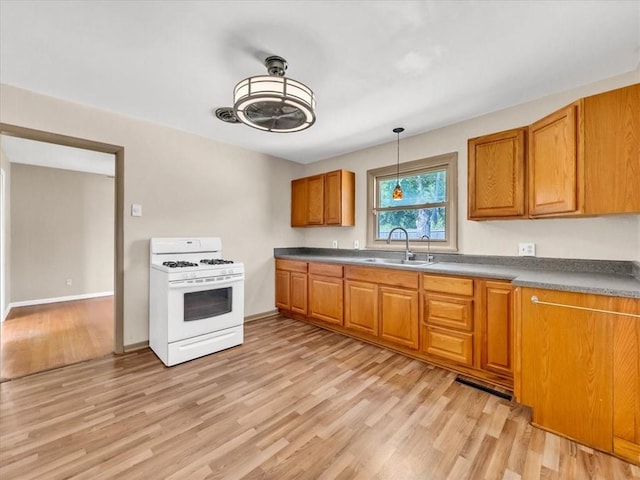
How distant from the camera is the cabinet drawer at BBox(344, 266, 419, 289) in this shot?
270 centimetres

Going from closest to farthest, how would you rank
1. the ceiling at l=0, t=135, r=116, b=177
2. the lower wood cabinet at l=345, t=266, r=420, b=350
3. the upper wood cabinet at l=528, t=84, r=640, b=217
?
the upper wood cabinet at l=528, t=84, r=640, b=217, the lower wood cabinet at l=345, t=266, r=420, b=350, the ceiling at l=0, t=135, r=116, b=177

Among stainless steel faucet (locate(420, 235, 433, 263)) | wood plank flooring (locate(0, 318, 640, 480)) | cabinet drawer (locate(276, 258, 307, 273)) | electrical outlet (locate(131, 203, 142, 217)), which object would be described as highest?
electrical outlet (locate(131, 203, 142, 217))

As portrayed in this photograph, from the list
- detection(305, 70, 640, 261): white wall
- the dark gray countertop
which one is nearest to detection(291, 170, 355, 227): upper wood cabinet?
detection(305, 70, 640, 261): white wall

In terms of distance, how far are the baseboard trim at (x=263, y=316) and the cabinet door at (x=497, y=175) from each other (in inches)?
118

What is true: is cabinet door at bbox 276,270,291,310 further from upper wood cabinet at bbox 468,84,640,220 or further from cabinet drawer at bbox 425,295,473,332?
upper wood cabinet at bbox 468,84,640,220

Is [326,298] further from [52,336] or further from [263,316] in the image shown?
[52,336]

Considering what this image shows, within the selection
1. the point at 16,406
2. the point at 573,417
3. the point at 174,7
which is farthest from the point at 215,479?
the point at 174,7

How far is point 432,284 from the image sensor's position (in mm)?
2537

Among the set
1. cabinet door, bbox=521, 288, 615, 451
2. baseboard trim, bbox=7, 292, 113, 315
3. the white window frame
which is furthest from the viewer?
baseboard trim, bbox=7, 292, 113, 315

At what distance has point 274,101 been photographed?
5.68ft

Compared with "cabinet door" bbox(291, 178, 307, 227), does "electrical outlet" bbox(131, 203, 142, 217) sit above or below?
below

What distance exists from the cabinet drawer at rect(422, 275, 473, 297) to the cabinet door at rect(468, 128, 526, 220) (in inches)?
26.2

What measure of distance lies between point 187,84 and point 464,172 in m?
2.78

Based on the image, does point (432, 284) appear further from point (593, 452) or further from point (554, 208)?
point (593, 452)
